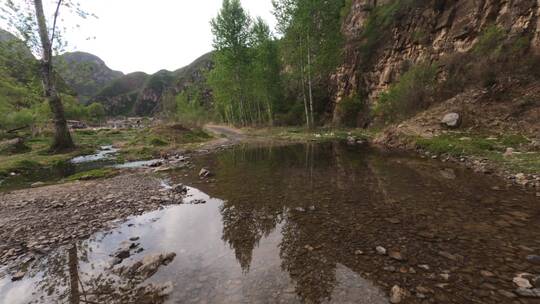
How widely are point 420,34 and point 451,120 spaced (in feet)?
51.1

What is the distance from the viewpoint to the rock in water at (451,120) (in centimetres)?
1531

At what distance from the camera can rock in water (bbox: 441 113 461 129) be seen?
603 inches

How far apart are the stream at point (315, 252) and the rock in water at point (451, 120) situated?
850 cm

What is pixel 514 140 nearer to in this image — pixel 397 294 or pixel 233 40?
pixel 397 294

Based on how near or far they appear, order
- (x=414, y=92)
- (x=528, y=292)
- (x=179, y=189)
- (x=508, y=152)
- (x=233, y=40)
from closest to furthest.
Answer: (x=528, y=292), (x=179, y=189), (x=508, y=152), (x=414, y=92), (x=233, y=40)

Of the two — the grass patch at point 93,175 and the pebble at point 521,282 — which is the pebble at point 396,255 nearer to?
the pebble at point 521,282

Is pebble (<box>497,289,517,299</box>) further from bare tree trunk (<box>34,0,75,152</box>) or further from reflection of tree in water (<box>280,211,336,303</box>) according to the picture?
bare tree trunk (<box>34,0,75,152</box>)

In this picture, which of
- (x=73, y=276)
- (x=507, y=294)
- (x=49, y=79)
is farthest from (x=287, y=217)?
(x=49, y=79)

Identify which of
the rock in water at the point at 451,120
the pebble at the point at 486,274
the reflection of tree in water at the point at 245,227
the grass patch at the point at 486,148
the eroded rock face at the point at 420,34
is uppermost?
the eroded rock face at the point at 420,34

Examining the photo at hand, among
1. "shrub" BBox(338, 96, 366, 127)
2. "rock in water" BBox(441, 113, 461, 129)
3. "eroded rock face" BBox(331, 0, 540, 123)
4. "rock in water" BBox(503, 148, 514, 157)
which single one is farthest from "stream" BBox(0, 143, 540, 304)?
"shrub" BBox(338, 96, 366, 127)

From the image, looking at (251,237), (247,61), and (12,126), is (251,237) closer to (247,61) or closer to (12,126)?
(247,61)

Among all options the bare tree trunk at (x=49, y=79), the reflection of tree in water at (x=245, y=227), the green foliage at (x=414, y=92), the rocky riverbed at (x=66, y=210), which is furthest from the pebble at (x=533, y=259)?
the bare tree trunk at (x=49, y=79)

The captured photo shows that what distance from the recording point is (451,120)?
15.6 metres

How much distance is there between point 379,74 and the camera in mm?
30484
